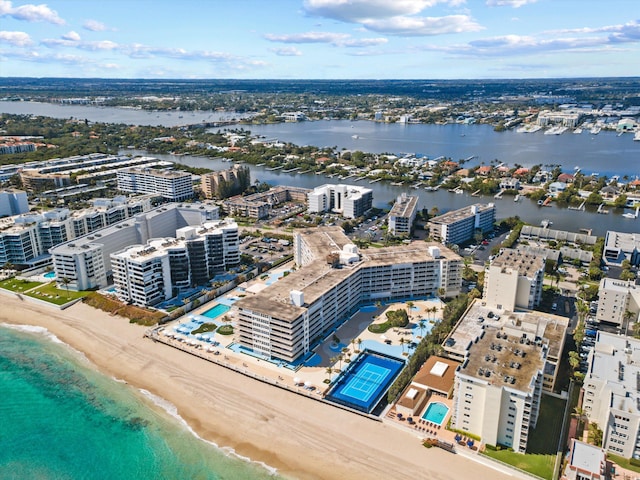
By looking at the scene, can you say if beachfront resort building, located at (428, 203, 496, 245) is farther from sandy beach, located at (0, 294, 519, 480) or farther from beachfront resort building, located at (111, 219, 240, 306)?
sandy beach, located at (0, 294, 519, 480)

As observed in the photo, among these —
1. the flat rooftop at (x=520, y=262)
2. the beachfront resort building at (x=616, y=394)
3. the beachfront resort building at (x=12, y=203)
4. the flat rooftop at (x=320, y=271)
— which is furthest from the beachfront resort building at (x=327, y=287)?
the beachfront resort building at (x=12, y=203)

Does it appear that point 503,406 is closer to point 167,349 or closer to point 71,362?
point 167,349

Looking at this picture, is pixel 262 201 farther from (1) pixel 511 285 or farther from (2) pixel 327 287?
(1) pixel 511 285

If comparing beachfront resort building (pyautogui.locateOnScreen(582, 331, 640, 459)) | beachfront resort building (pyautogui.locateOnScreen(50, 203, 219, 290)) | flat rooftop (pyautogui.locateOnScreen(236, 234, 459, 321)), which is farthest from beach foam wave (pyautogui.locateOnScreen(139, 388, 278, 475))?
beachfront resort building (pyautogui.locateOnScreen(582, 331, 640, 459))

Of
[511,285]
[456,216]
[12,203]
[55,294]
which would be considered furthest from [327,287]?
[12,203]

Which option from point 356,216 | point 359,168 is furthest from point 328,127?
point 356,216
